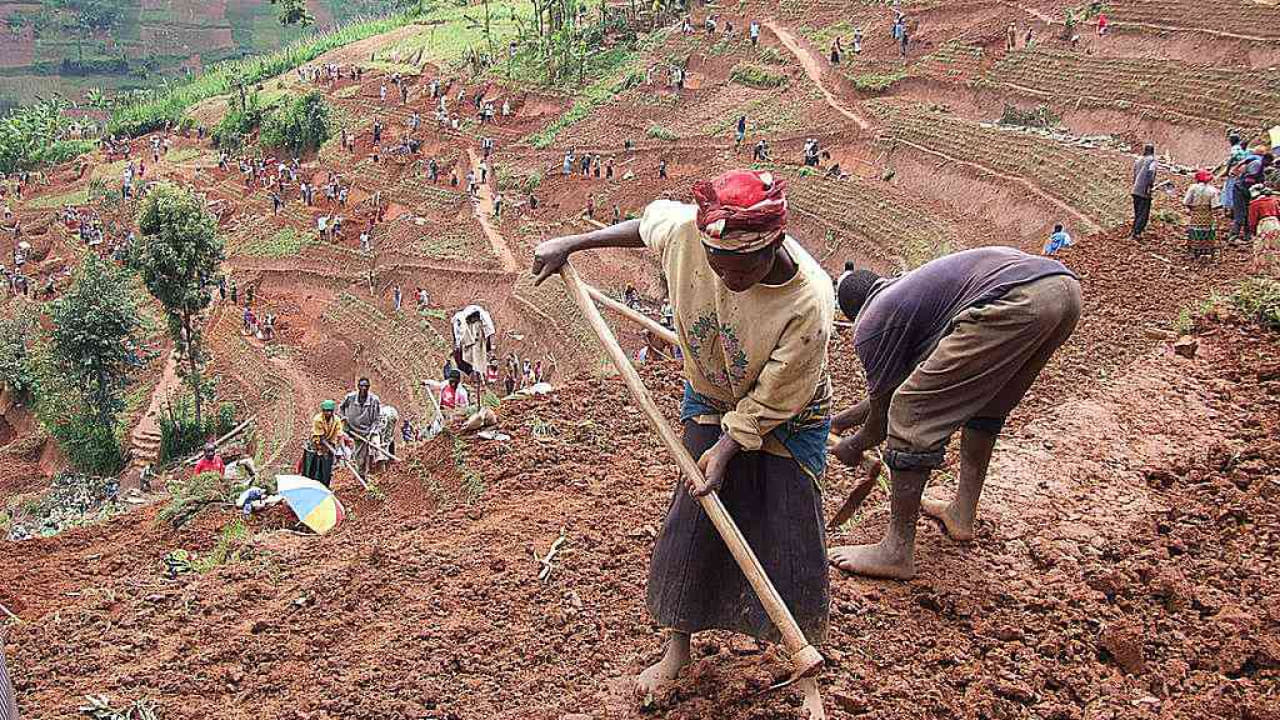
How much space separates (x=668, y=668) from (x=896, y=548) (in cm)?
107

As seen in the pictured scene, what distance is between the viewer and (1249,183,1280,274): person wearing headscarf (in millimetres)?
9547

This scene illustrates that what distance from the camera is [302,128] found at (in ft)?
138

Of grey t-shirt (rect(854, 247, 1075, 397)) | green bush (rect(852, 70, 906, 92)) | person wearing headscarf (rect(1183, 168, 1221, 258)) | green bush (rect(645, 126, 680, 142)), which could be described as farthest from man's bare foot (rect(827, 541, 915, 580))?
green bush (rect(645, 126, 680, 142))

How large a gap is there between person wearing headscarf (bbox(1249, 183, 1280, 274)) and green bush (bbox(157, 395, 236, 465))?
2250 centimetres

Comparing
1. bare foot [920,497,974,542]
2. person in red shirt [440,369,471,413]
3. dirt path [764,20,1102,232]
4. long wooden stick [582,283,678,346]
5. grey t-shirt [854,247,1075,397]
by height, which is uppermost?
grey t-shirt [854,247,1075,397]

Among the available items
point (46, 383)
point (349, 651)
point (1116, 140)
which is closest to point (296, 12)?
point (46, 383)

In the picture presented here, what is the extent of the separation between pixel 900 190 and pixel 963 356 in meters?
21.1

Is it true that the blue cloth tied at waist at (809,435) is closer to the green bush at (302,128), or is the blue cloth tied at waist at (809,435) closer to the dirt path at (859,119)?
the dirt path at (859,119)

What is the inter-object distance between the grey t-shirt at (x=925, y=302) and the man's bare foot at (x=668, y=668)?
120cm

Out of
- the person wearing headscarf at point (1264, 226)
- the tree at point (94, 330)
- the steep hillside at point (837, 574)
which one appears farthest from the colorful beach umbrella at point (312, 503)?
the tree at point (94, 330)

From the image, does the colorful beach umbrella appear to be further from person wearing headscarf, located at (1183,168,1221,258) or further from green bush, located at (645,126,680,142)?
green bush, located at (645,126,680,142)

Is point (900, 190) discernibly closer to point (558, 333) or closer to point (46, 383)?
point (558, 333)

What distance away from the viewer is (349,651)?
4.44 metres

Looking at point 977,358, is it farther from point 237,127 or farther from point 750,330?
point 237,127
